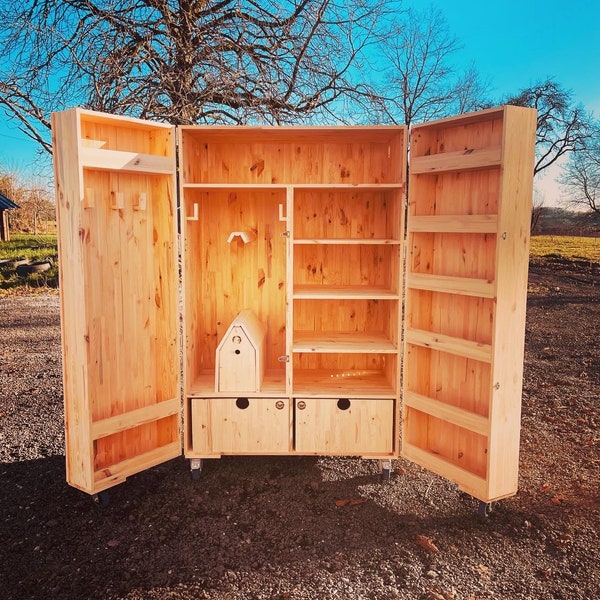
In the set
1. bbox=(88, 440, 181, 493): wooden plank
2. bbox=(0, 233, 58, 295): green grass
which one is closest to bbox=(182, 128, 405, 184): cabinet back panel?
bbox=(88, 440, 181, 493): wooden plank

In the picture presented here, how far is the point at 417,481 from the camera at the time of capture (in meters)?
3.63

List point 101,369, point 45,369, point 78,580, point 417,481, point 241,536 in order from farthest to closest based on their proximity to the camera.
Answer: point 45,369, point 417,481, point 101,369, point 241,536, point 78,580

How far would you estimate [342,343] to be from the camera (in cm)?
372

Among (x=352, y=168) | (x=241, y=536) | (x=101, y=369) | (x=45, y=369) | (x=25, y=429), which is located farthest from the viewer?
(x=45, y=369)

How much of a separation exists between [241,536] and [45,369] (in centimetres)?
430

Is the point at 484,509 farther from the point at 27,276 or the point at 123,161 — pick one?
the point at 27,276

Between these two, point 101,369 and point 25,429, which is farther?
point 25,429

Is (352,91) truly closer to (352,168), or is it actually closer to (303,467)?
(352,168)

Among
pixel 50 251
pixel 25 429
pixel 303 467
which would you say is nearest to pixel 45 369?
pixel 25 429

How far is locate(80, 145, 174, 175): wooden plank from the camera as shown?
3.03m

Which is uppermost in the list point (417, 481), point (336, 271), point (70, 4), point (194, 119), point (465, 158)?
point (70, 4)

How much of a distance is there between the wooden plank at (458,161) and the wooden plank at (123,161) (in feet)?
5.43

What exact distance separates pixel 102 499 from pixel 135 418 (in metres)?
0.53

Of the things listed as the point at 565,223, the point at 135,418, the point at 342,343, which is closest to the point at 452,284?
the point at 342,343
